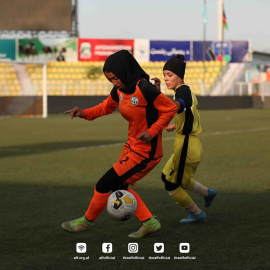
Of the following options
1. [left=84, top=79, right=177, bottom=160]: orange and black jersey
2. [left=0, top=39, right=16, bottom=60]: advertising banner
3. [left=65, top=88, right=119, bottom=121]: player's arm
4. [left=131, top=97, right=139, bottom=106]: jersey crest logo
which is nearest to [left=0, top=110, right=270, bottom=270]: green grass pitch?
[left=84, top=79, right=177, bottom=160]: orange and black jersey

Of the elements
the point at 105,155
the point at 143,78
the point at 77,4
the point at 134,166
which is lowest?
the point at 105,155

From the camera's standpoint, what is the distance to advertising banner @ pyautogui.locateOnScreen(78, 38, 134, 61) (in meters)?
58.5

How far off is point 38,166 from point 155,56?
47.9 m

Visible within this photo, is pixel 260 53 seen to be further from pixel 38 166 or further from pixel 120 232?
pixel 120 232

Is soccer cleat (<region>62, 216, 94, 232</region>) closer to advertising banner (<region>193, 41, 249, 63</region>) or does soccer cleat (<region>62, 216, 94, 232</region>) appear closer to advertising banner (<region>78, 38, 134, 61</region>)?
advertising banner (<region>78, 38, 134, 61</region>)

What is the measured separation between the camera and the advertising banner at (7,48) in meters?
57.2

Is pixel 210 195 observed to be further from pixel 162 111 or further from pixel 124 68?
pixel 124 68

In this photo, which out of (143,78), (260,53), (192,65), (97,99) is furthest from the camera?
(260,53)

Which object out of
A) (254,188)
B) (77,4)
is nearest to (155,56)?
(77,4)

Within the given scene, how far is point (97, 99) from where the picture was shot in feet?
127

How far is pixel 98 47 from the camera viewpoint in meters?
59.4

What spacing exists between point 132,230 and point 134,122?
1.14 m

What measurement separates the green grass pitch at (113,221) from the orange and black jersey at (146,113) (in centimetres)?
81

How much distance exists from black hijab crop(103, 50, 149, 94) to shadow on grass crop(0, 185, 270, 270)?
4.44 feet
